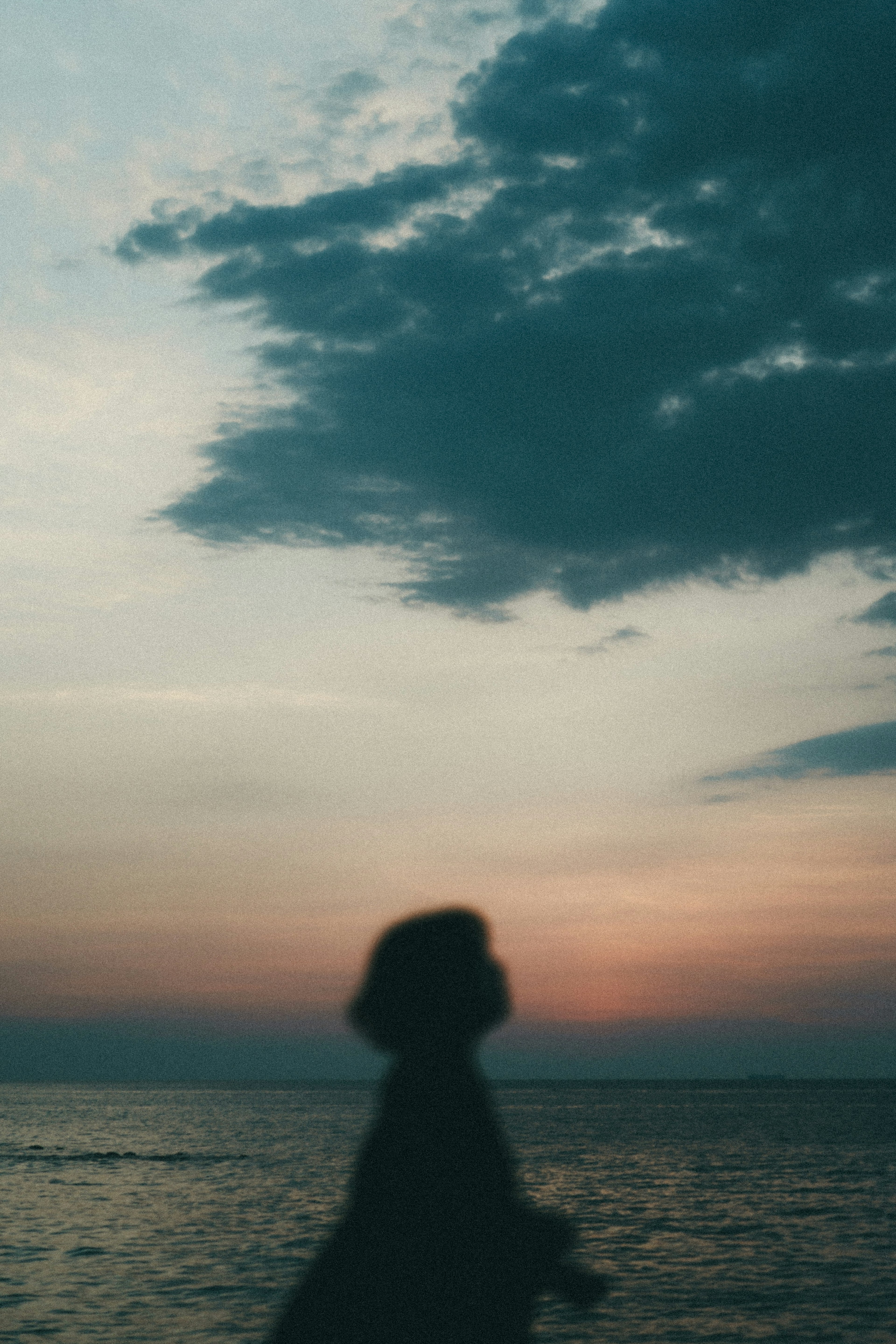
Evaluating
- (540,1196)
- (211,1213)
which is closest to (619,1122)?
(540,1196)

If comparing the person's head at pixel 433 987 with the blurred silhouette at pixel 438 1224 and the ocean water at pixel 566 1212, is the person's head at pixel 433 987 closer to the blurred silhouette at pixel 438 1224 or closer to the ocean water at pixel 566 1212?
the blurred silhouette at pixel 438 1224

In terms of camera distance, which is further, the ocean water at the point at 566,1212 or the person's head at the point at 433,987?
the ocean water at the point at 566,1212

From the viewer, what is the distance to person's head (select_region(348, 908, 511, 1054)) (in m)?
3.75

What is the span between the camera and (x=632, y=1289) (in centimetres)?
2523

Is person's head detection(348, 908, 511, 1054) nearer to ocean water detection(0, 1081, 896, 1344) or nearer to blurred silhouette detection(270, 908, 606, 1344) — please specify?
blurred silhouette detection(270, 908, 606, 1344)

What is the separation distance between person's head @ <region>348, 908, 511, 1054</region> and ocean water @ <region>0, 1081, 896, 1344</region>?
730 inches

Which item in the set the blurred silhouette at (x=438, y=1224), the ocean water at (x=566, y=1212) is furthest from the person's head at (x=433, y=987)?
→ the ocean water at (x=566, y=1212)

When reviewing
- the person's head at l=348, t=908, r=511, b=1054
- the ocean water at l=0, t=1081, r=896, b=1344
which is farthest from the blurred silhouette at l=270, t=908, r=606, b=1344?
the ocean water at l=0, t=1081, r=896, b=1344

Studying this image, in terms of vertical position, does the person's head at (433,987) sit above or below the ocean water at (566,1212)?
above

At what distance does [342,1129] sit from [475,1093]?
100 metres

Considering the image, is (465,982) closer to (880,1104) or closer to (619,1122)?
(619,1122)

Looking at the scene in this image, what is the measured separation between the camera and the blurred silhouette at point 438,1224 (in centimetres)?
348

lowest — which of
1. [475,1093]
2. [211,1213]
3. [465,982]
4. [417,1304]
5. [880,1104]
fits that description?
[880,1104]

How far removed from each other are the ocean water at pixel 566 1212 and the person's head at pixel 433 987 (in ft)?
60.8
